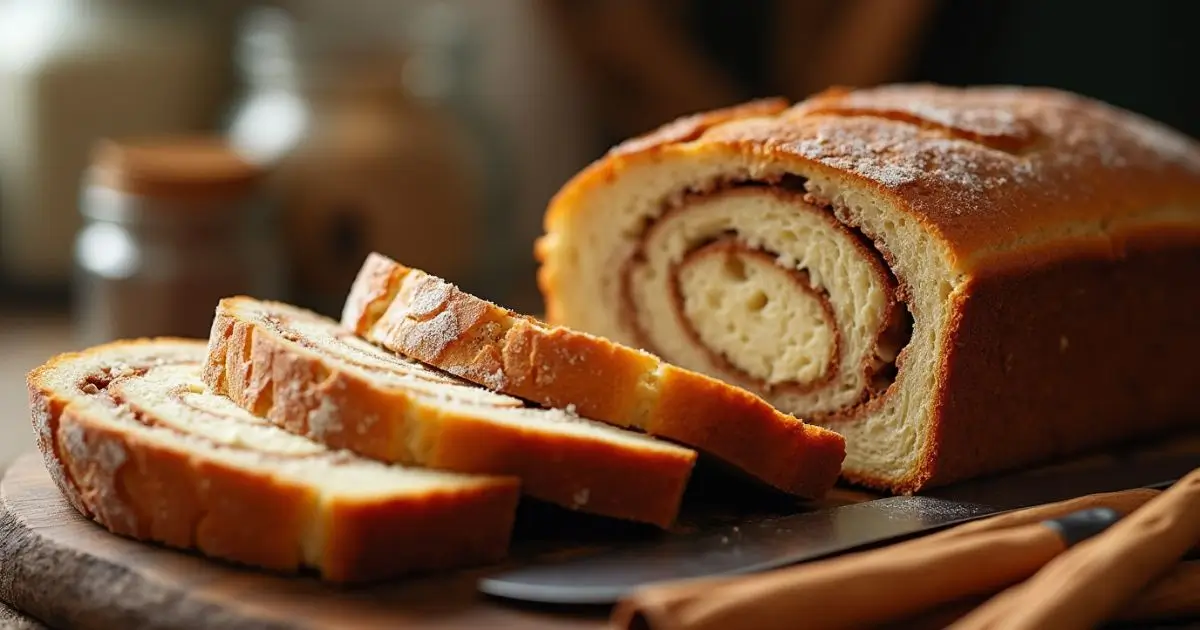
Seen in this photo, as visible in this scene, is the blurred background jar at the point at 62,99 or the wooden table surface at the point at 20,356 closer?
the wooden table surface at the point at 20,356

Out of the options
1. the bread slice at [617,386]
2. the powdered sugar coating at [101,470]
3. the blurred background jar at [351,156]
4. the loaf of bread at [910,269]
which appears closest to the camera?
the powdered sugar coating at [101,470]

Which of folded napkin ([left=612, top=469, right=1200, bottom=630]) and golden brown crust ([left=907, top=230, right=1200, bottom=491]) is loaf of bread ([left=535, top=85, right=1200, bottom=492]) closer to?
golden brown crust ([left=907, top=230, right=1200, bottom=491])

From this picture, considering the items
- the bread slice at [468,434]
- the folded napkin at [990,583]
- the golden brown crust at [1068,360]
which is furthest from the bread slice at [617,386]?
the golden brown crust at [1068,360]

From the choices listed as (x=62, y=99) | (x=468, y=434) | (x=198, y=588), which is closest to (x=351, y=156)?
(x=62, y=99)

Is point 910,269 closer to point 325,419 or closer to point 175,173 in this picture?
point 325,419

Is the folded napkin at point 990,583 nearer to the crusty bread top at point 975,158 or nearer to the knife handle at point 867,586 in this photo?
the knife handle at point 867,586

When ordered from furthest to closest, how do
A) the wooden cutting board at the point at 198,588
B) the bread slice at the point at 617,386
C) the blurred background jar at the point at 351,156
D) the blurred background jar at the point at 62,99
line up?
the blurred background jar at the point at 62,99
the blurred background jar at the point at 351,156
the bread slice at the point at 617,386
the wooden cutting board at the point at 198,588

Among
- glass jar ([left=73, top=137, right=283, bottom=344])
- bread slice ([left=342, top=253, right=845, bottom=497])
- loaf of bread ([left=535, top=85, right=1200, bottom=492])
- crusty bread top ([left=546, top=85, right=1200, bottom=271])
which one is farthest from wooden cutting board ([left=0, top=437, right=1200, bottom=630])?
glass jar ([left=73, top=137, right=283, bottom=344])
